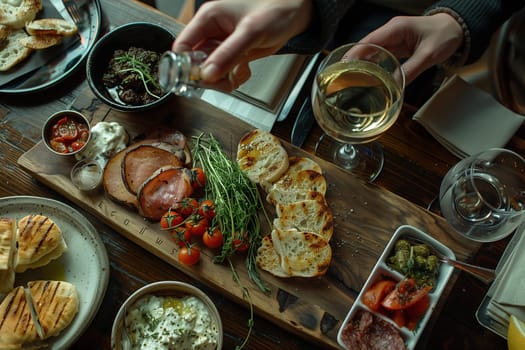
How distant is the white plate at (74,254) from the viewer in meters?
1.42

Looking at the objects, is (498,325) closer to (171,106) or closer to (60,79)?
(171,106)

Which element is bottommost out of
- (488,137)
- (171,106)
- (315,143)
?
(171,106)

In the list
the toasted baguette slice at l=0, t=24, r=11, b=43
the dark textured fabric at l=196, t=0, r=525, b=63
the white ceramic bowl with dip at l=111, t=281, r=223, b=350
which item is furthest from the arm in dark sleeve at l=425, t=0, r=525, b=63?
the toasted baguette slice at l=0, t=24, r=11, b=43

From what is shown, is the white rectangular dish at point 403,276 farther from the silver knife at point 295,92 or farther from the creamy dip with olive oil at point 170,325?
the silver knife at point 295,92

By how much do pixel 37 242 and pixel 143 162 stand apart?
1.32 feet

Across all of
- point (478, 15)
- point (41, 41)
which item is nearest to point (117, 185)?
point (41, 41)

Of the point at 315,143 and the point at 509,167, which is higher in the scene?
the point at 509,167

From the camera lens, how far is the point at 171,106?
165 cm

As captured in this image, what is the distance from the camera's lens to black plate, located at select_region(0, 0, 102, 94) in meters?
1.70

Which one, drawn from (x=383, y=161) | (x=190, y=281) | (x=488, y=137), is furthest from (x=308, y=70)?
(x=190, y=281)

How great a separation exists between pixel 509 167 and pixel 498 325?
482 mm

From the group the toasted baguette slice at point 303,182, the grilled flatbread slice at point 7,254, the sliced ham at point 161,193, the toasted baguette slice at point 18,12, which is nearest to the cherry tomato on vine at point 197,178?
the sliced ham at point 161,193

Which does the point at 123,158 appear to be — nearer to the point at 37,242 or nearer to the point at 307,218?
the point at 37,242

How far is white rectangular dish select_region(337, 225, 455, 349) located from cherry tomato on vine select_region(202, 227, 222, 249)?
0.45 m
